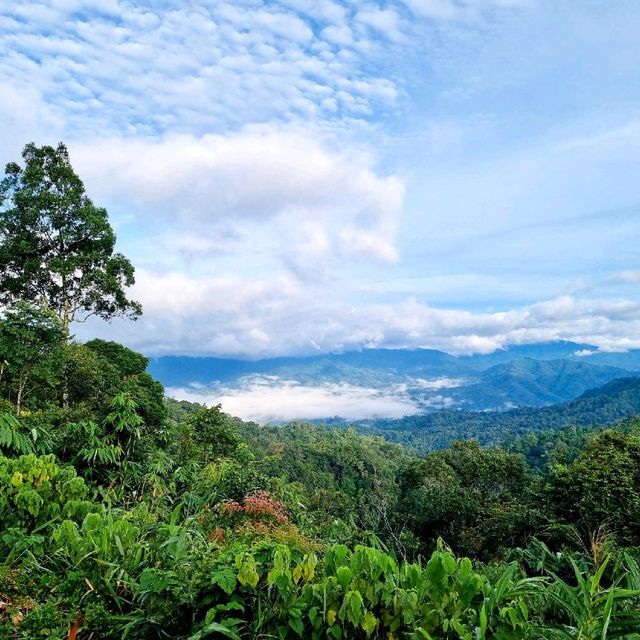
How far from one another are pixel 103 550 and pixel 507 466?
93.2 ft

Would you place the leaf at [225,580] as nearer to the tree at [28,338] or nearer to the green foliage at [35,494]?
the green foliage at [35,494]

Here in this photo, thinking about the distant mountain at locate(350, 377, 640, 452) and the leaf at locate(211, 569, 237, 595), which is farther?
the distant mountain at locate(350, 377, 640, 452)

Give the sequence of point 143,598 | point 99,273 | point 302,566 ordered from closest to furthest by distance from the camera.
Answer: point 302,566
point 143,598
point 99,273

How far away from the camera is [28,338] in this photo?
455 inches

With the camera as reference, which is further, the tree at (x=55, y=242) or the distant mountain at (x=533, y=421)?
the distant mountain at (x=533, y=421)

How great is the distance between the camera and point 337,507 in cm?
3531

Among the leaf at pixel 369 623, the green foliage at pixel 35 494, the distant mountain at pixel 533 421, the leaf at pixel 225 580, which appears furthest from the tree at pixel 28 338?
the distant mountain at pixel 533 421

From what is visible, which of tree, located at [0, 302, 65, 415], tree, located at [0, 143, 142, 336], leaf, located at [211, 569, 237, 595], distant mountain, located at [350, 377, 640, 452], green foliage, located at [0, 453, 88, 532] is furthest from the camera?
distant mountain, located at [350, 377, 640, 452]

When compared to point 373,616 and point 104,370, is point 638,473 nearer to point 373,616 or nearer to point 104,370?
point 373,616

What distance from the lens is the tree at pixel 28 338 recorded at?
37.1ft

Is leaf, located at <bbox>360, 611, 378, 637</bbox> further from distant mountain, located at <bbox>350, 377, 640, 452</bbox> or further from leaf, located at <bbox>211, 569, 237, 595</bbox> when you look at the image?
distant mountain, located at <bbox>350, 377, 640, 452</bbox>

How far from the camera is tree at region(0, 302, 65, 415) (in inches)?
446

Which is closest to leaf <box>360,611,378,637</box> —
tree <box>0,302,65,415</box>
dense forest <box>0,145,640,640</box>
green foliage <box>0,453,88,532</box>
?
dense forest <box>0,145,640,640</box>

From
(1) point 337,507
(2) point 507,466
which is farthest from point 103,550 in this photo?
(1) point 337,507
